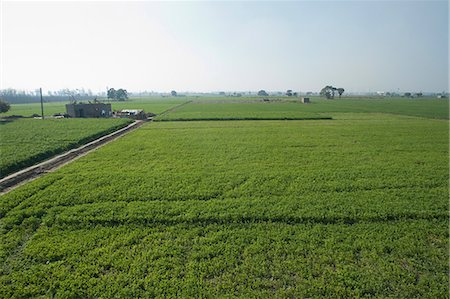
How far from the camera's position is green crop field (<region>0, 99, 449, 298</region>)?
500 cm

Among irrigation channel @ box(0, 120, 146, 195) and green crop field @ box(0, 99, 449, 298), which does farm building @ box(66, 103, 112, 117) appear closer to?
irrigation channel @ box(0, 120, 146, 195)

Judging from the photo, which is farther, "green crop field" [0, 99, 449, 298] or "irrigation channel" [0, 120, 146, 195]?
"irrigation channel" [0, 120, 146, 195]

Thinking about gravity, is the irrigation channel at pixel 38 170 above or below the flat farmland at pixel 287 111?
below

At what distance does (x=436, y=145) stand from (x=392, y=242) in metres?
16.5

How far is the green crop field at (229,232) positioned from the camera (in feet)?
16.4

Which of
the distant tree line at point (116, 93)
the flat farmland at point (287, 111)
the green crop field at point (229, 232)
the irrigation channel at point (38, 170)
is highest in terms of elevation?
the distant tree line at point (116, 93)

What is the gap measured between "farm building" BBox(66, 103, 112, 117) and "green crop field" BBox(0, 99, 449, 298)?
3320 centimetres

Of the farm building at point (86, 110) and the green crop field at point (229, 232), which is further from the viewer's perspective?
the farm building at point (86, 110)

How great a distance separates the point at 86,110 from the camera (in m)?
41.5

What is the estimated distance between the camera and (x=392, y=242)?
621 centimetres

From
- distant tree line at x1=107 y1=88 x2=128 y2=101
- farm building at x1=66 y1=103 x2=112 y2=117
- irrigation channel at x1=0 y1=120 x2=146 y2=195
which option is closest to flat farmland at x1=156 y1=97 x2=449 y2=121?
farm building at x1=66 y1=103 x2=112 y2=117

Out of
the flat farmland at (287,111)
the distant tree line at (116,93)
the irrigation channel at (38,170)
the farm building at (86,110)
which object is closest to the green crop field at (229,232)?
the irrigation channel at (38,170)

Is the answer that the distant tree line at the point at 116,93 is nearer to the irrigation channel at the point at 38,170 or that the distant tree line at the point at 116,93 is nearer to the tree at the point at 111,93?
the tree at the point at 111,93

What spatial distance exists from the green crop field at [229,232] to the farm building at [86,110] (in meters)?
33.2
